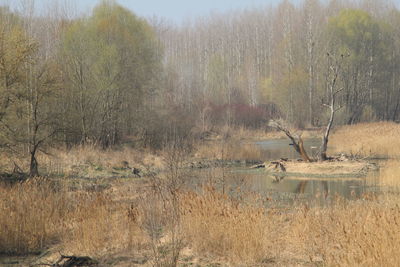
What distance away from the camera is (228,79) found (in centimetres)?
6181

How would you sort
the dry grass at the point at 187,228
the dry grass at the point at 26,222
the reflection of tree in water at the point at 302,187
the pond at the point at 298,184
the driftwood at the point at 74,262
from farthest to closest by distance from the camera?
the reflection of tree in water at the point at 302,187 < the pond at the point at 298,184 < the dry grass at the point at 26,222 < the driftwood at the point at 74,262 < the dry grass at the point at 187,228

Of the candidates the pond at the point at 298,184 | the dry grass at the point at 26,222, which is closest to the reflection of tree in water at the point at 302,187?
the pond at the point at 298,184

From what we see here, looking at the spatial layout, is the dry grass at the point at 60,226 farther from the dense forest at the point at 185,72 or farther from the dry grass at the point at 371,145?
the dry grass at the point at 371,145

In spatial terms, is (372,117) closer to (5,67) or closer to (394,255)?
(5,67)

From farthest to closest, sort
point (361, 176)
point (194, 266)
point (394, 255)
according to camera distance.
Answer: point (361, 176)
point (194, 266)
point (394, 255)

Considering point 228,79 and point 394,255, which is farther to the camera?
point 228,79

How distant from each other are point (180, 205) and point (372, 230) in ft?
12.5

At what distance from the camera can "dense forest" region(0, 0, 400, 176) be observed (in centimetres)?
1906

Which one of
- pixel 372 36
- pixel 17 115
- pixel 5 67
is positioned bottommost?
pixel 17 115

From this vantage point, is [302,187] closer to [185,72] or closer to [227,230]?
[227,230]

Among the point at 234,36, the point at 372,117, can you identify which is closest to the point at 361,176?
the point at 372,117

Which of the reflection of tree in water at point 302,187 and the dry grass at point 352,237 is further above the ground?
the dry grass at point 352,237

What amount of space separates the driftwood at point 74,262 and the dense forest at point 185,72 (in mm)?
10511

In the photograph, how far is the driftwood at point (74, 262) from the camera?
7.48 m
